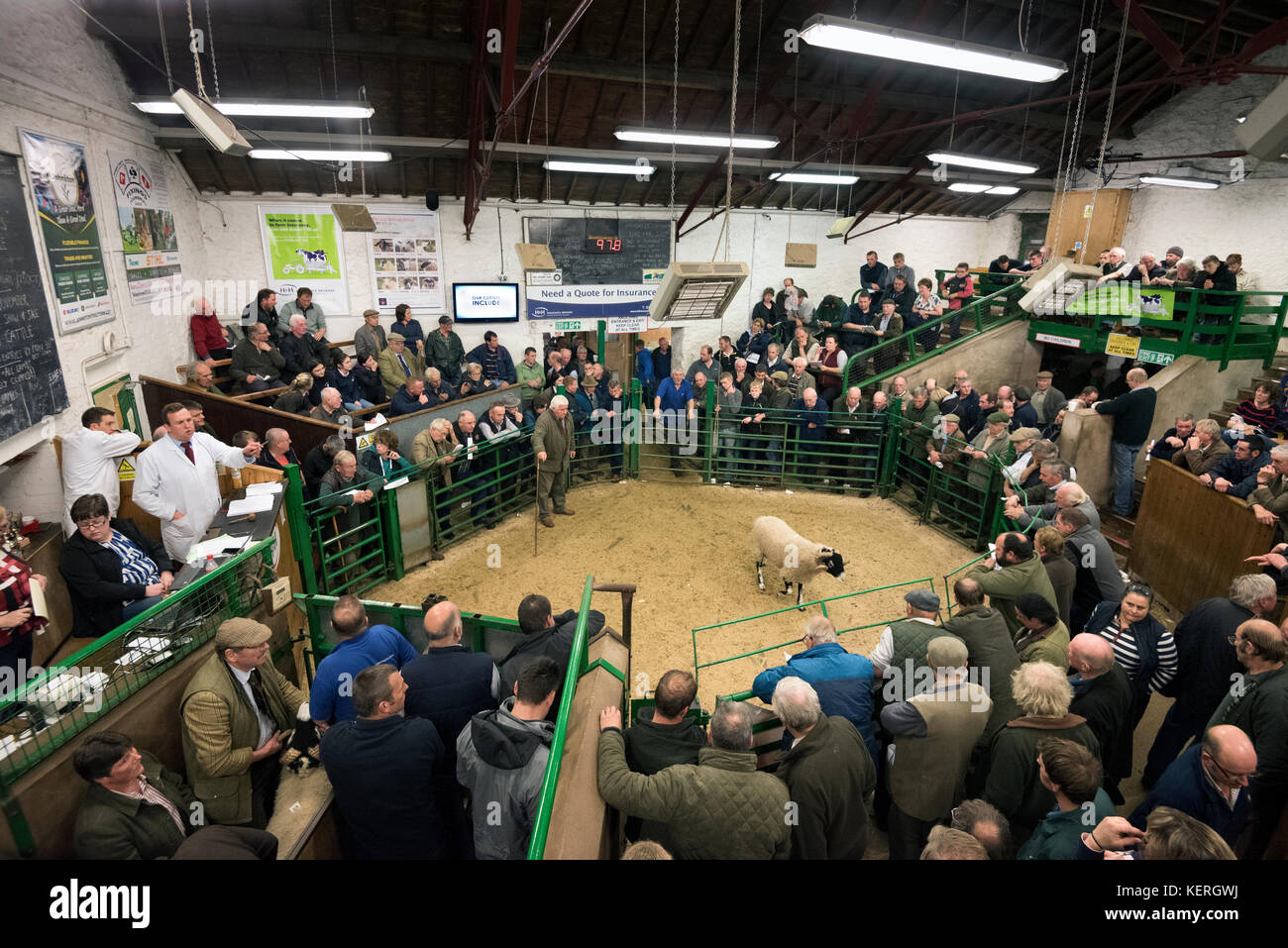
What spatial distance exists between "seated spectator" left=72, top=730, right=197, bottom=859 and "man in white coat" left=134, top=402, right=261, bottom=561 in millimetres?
2754

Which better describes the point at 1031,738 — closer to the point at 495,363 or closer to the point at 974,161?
the point at 495,363

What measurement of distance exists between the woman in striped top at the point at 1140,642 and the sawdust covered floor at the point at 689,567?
2387 mm

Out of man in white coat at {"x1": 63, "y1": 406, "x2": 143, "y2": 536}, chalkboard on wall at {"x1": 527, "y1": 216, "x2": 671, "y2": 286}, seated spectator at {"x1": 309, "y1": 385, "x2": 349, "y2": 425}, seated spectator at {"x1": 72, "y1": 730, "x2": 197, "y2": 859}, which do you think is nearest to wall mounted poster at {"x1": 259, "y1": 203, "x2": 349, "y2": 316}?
chalkboard on wall at {"x1": 527, "y1": 216, "x2": 671, "y2": 286}

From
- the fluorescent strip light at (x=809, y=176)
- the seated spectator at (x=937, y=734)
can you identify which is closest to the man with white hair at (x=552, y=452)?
the seated spectator at (x=937, y=734)

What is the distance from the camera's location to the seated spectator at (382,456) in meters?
6.99

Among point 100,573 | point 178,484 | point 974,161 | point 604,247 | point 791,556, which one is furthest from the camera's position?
point 604,247

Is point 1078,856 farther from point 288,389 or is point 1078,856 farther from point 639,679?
point 288,389

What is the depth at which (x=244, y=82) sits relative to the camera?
360 inches

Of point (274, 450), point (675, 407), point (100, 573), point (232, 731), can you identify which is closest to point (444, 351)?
point (675, 407)

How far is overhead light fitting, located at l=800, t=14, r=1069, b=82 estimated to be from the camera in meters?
5.54

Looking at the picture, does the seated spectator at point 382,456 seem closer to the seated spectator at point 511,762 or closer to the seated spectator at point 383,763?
the seated spectator at point 383,763

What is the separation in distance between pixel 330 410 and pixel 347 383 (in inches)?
56.4

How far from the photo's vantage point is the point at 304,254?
469 inches

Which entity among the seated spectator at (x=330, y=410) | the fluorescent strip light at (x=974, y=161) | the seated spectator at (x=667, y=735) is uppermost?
the fluorescent strip light at (x=974, y=161)
